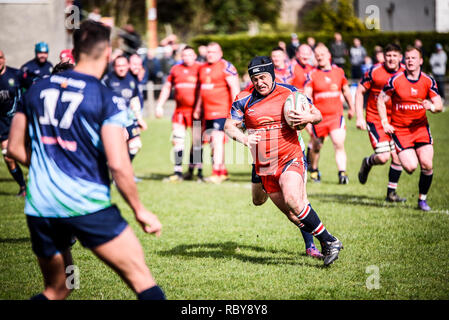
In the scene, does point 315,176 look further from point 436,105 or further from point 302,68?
point 436,105

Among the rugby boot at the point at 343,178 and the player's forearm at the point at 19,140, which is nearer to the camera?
the player's forearm at the point at 19,140

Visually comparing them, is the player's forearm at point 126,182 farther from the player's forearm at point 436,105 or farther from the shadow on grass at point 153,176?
the shadow on grass at point 153,176

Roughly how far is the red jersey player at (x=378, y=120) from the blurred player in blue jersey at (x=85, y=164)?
6490 mm

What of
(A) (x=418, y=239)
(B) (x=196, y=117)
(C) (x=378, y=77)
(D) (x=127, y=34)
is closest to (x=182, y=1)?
(D) (x=127, y=34)

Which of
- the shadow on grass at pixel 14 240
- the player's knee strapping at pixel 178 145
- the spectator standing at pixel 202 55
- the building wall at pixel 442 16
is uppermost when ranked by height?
the building wall at pixel 442 16

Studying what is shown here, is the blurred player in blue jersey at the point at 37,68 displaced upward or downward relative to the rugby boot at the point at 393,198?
upward

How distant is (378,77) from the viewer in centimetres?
964

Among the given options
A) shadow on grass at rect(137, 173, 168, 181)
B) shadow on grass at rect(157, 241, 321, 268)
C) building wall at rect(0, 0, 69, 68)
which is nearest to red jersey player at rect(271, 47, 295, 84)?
shadow on grass at rect(137, 173, 168, 181)

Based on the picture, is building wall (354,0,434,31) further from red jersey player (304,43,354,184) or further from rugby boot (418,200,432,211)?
rugby boot (418,200,432,211)

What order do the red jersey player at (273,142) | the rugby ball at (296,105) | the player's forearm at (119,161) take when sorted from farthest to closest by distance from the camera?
the red jersey player at (273,142)
the rugby ball at (296,105)
the player's forearm at (119,161)

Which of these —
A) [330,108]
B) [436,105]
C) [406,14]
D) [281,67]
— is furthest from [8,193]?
[406,14]

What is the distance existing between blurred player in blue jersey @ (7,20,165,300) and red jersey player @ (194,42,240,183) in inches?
321

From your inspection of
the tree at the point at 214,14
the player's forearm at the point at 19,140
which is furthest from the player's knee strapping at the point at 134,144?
the tree at the point at 214,14

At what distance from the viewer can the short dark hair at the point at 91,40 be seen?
142 inches
